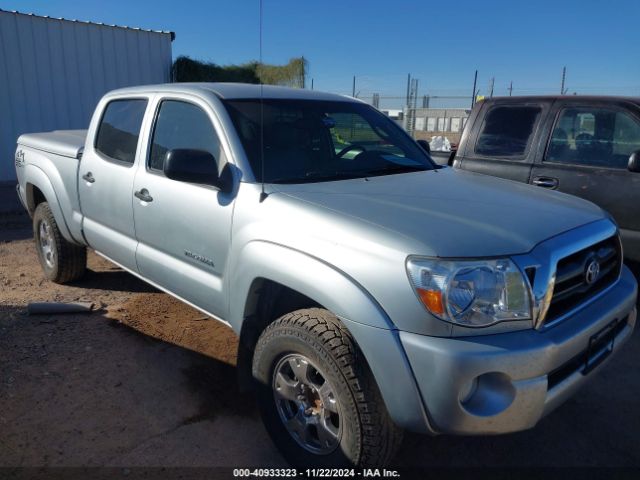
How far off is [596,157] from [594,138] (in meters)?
0.19

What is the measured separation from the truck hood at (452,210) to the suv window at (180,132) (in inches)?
28.2

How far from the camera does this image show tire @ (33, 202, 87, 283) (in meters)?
4.86

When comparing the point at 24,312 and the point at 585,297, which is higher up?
the point at 585,297

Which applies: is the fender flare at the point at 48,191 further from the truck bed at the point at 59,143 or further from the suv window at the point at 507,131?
the suv window at the point at 507,131

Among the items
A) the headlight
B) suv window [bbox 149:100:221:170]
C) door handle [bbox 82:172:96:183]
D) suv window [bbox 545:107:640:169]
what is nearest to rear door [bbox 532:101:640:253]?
suv window [bbox 545:107:640:169]

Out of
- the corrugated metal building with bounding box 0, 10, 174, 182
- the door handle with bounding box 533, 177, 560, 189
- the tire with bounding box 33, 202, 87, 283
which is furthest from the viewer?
the corrugated metal building with bounding box 0, 10, 174, 182

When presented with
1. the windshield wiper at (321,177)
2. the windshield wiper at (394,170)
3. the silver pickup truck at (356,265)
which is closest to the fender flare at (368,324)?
the silver pickup truck at (356,265)

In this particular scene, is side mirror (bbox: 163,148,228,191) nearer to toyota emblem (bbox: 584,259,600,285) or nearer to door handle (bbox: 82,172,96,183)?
door handle (bbox: 82,172,96,183)

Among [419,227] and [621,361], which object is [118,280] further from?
[621,361]

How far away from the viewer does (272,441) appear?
271 centimetres

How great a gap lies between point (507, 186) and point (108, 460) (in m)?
2.69

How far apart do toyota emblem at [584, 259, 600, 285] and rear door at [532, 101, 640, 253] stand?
2265 millimetres

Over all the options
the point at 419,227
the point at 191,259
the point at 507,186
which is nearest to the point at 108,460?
the point at 191,259

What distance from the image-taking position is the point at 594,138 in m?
4.70
